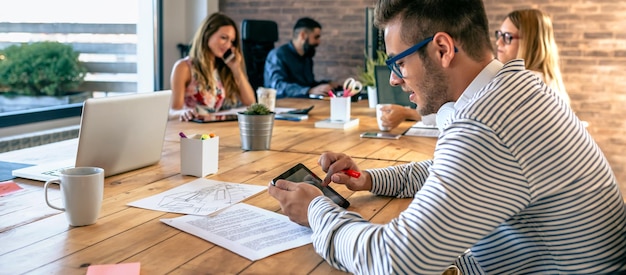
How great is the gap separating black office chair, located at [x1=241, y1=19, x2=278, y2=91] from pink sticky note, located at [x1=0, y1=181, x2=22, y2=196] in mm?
4084

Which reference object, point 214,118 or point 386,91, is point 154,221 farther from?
point 386,91

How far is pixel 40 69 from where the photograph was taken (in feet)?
16.9

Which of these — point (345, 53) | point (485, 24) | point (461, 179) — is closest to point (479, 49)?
point (485, 24)

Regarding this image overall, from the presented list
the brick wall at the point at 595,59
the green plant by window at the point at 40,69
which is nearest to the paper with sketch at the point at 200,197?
the green plant by window at the point at 40,69

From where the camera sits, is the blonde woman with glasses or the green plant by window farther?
the green plant by window

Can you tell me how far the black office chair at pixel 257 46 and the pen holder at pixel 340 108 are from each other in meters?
2.82

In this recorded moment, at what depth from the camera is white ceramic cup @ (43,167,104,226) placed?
147 cm

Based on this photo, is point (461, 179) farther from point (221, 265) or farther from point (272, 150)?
point (272, 150)

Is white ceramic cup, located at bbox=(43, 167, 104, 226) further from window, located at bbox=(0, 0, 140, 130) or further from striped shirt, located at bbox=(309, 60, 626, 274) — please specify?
window, located at bbox=(0, 0, 140, 130)

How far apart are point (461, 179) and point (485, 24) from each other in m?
0.42

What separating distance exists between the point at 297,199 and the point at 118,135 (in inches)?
28.3

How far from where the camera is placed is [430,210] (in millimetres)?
1102

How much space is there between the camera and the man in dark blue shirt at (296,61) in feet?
→ 19.5

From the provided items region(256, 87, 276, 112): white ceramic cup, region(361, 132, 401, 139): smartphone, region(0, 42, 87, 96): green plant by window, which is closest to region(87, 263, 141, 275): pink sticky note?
region(361, 132, 401, 139): smartphone
